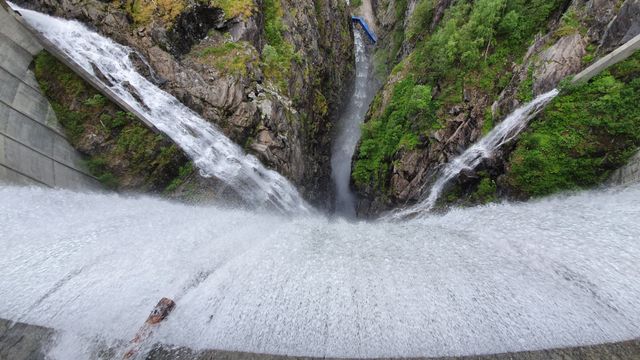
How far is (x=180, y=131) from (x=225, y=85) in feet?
9.80

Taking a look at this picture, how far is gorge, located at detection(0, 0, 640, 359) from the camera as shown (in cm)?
716

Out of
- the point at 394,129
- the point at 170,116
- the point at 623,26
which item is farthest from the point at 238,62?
the point at 623,26

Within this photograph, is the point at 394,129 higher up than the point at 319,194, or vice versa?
the point at 394,129

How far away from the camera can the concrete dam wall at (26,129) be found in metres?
11.5

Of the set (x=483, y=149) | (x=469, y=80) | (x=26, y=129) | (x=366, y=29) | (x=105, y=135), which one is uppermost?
(x=366, y=29)

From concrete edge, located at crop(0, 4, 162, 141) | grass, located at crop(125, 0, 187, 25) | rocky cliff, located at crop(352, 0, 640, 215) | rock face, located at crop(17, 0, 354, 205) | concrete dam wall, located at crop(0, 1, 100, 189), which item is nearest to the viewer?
concrete dam wall, located at crop(0, 1, 100, 189)

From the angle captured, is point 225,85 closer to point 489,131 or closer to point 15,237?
point 15,237

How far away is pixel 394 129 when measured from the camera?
18.4m

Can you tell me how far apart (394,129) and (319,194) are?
6090 mm

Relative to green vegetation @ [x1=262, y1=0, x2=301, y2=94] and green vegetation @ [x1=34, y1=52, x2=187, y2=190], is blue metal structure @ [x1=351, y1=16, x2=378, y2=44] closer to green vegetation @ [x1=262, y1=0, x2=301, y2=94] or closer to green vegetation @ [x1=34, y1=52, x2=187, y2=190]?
green vegetation @ [x1=262, y1=0, x2=301, y2=94]

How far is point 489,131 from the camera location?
48.6ft

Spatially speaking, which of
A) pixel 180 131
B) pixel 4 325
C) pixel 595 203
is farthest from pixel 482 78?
pixel 4 325

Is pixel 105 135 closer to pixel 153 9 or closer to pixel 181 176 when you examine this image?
pixel 181 176

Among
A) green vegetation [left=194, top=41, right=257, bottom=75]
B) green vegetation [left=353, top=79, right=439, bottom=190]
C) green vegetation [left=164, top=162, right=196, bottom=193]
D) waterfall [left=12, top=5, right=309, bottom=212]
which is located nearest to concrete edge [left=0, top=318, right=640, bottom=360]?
green vegetation [left=164, top=162, right=196, bottom=193]
